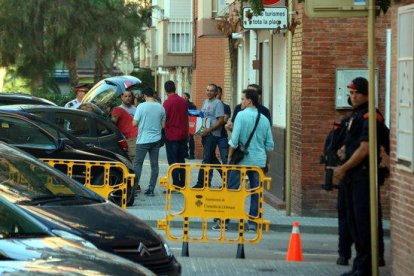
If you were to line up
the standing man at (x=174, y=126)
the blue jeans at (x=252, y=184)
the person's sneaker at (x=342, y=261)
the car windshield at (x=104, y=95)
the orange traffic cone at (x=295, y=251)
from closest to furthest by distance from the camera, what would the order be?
the person's sneaker at (x=342, y=261) → the orange traffic cone at (x=295, y=251) → the blue jeans at (x=252, y=184) → the standing man at (x=174, y=126) → the car windshield at (x=104, y=95)

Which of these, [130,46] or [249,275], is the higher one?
[130,46]

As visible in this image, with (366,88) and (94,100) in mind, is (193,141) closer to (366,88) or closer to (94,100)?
(94,100)

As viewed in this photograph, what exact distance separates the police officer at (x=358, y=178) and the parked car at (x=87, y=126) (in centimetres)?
898

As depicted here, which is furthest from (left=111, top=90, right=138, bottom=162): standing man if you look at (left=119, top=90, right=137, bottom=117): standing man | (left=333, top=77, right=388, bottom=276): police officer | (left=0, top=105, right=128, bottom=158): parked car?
(left=333, top=77, right=388, bottom=276): police officer

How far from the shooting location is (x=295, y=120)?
17.4m

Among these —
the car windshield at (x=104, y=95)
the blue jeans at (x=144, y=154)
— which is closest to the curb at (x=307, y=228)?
the blue jeans at (x=144, y=154)

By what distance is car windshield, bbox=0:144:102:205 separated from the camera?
920 centimetres

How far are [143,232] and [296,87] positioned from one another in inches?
326

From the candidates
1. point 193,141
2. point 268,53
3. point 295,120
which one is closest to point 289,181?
point 295,120

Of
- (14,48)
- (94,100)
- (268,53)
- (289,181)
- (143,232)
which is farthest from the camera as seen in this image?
(14,48)

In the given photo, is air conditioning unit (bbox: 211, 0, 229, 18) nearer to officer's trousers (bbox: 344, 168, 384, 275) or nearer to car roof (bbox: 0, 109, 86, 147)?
car roof (bbox: 0, 109, 86, 147)

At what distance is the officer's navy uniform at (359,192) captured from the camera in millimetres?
10523

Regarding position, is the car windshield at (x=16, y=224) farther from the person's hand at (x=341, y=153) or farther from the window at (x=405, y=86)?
the person's hand at (x=341, y=153)

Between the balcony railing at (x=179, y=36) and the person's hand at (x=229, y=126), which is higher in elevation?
the balcony railing at (x=179, y=36)
